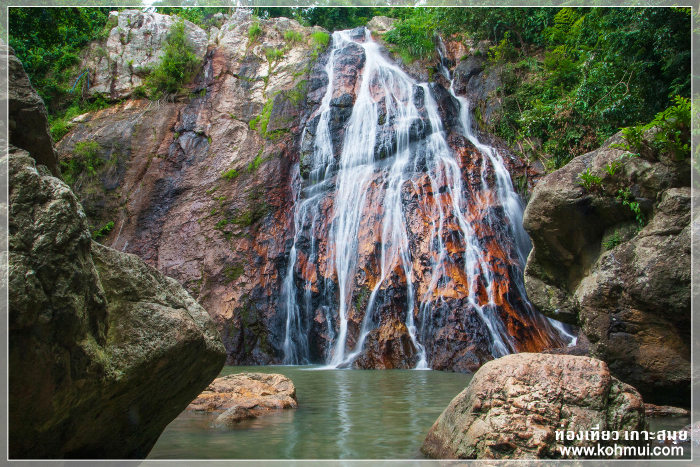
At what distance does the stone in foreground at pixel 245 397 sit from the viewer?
5438 mm

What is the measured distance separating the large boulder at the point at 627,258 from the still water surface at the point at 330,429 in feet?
7.43

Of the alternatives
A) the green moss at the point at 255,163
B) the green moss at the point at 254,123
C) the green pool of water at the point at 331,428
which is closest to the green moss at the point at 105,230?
the green moss at the point at 255,163

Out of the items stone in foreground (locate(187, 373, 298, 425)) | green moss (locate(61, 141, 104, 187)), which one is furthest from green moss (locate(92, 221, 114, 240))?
stone in foreground (locate(187, 373, 298, 425))

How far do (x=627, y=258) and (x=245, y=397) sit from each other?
5059mm

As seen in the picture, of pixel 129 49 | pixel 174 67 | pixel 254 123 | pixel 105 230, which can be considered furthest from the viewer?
pixel 129 49

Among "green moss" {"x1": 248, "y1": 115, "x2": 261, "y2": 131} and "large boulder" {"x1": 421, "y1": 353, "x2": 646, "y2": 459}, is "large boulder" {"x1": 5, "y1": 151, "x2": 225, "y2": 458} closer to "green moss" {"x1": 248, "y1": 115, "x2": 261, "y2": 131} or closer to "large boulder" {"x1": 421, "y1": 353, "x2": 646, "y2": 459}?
"large boulder" {"x1": 421, "y1": 353, "x2": 646, "y2": 459}

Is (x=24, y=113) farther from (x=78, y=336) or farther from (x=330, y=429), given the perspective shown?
(x=330, y=429)

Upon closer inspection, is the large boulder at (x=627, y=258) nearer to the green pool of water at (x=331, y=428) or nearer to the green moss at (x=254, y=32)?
the green pool of water at (x=331, y=428)

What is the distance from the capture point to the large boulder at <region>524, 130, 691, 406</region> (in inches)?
207

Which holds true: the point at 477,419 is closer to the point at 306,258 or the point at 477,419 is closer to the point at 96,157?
the point at 306,258

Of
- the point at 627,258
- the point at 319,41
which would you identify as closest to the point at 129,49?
the point at 319,41

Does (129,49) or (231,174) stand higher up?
(129,49)

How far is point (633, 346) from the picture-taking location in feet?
18.2

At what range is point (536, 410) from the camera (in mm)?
3506
